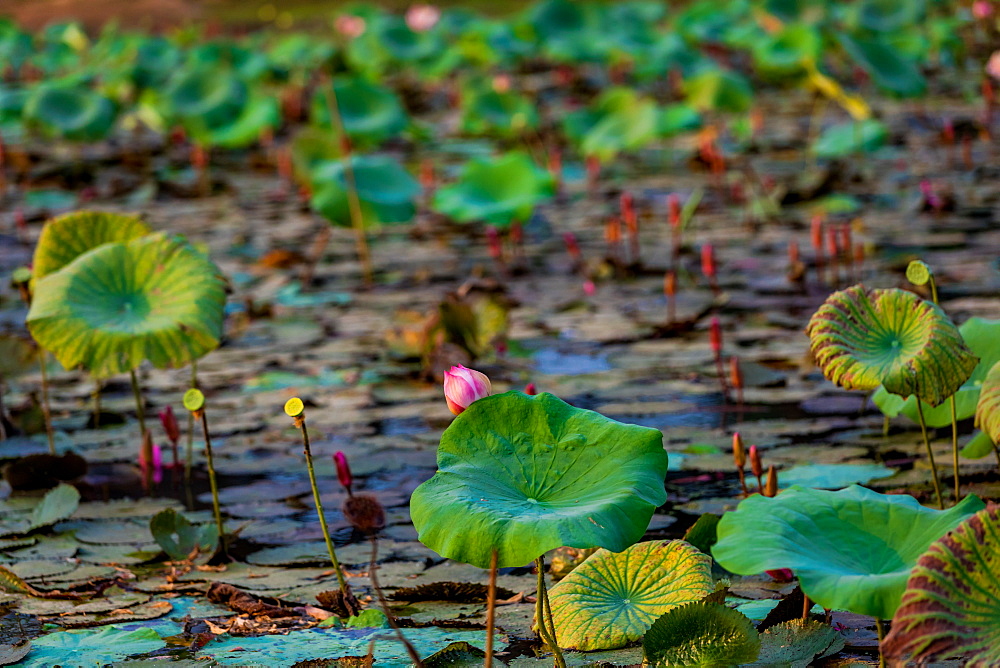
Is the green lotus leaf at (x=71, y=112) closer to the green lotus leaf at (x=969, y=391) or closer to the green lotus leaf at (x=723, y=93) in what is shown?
the green lotus leaf at (x=723, y=93)

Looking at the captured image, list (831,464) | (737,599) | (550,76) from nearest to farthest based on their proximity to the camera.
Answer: (737,599), (831,464), (550,76)

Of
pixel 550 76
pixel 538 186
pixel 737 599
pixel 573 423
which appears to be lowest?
pixel 737 599

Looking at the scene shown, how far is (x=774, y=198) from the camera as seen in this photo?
4.82 metres

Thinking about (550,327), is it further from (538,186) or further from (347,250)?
(347,250)

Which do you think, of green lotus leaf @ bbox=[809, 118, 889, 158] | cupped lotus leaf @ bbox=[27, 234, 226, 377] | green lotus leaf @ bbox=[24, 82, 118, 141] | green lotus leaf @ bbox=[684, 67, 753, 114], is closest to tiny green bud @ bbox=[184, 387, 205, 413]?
cupped lotus leaf @ bbox=[27, 234, 226, 377]

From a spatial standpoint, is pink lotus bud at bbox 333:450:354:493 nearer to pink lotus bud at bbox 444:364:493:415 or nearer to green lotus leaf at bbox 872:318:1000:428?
pink lotus bud at bbox 444:364:493:415

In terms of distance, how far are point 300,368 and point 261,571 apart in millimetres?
1250

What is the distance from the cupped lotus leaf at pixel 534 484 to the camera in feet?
4.41

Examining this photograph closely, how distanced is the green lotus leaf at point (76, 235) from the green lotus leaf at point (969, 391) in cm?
159

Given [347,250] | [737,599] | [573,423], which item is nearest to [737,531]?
[573,423]

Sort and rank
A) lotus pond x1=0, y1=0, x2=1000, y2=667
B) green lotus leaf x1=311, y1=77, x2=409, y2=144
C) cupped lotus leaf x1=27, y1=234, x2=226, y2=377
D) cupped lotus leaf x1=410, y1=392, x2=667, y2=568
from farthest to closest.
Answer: green lotus leaf x1=311, y1=77, x2=409, y2=144, cupped lotus leaf x1=27, y1=234, x2=226, y2=377, lotus pond x1=0, y1=0, x2=1000, y2=667, cupped lotus leaf x1=410, y1=392, x2=667, y2=568

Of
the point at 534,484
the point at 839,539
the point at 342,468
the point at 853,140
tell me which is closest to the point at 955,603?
the point at 839,539

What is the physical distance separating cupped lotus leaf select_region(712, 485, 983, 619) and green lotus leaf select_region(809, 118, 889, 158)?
390cm

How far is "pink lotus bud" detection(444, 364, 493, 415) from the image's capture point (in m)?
1.57
